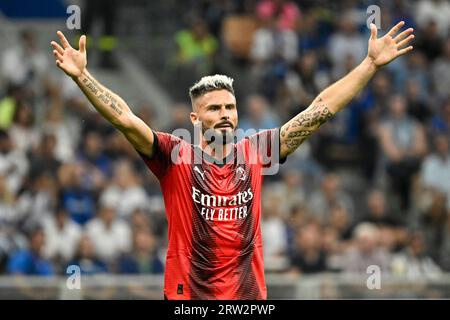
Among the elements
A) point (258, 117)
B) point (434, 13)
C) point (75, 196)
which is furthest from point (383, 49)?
point (434, 13)

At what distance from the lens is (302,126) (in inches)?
310

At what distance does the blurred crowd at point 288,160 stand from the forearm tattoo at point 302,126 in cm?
653

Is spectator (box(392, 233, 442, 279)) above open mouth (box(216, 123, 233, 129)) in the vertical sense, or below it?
above

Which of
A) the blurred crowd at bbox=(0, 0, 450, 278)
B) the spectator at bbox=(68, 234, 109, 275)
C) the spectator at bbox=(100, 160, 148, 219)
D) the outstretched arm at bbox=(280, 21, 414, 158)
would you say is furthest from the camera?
the spectator at bbox=(100, 160, 148, 219)

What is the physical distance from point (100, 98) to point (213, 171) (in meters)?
0.91

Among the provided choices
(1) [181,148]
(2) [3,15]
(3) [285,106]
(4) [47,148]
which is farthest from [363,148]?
(1) [181,148]

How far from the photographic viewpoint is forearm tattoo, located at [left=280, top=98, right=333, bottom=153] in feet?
25.8

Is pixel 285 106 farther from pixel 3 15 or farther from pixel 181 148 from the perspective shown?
pixel 181 148

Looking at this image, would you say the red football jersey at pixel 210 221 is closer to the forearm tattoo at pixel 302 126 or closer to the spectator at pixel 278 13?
the forearm tattoo at pixel 302 126

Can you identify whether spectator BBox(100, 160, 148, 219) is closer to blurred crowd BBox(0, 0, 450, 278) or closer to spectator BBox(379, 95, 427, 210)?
blurred crowd BBox(0, 0, 450, 278)

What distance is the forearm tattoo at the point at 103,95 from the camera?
7553 mm

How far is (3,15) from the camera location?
1988 centimetres

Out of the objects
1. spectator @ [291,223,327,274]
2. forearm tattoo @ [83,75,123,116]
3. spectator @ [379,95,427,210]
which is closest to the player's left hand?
forearm tattoo @ [83,75,123,116]
